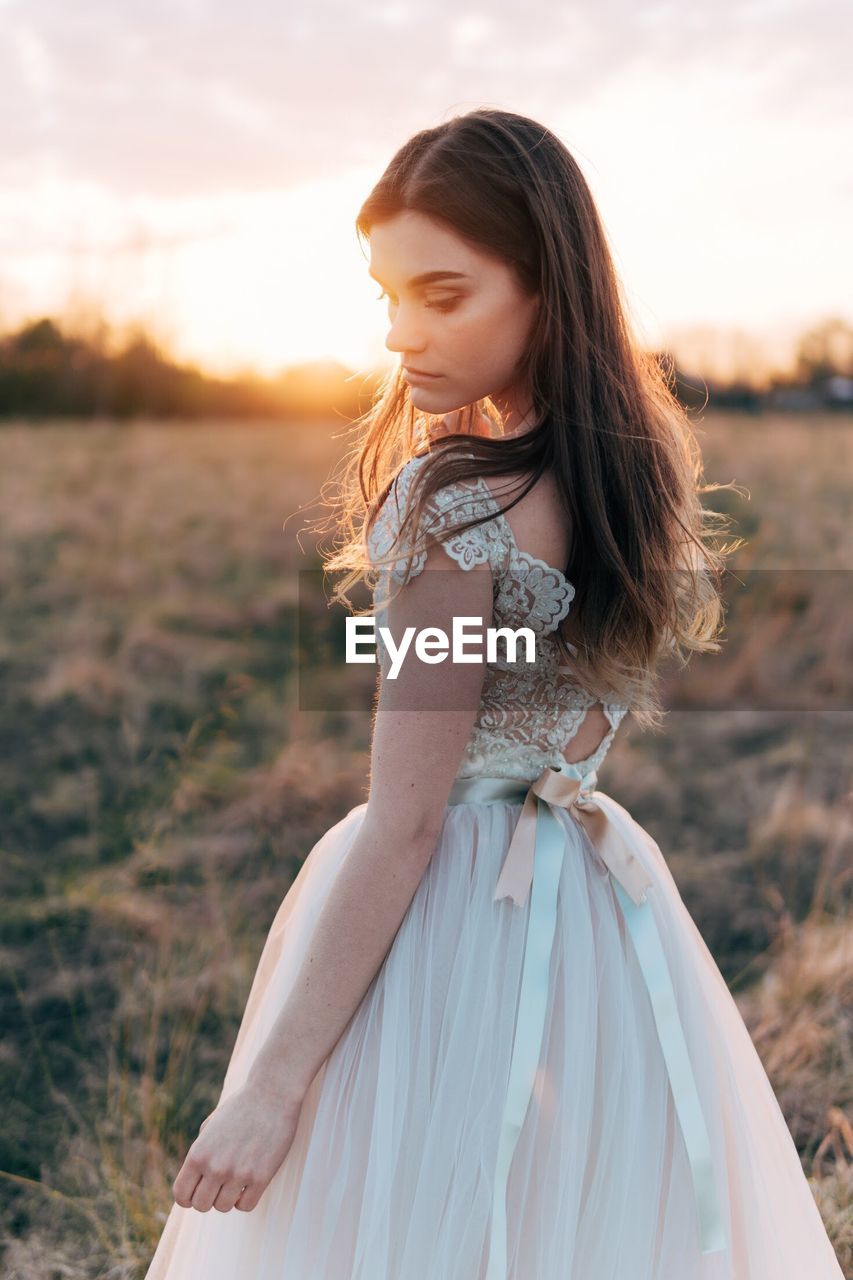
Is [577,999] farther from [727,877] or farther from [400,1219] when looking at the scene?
[727,877]

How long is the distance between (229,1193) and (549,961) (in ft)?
1.23

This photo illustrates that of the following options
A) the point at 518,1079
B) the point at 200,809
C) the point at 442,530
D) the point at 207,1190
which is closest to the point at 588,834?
the point at 518,1079

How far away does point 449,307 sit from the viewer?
112 centimetres

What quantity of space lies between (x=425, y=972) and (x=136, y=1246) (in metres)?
1.23

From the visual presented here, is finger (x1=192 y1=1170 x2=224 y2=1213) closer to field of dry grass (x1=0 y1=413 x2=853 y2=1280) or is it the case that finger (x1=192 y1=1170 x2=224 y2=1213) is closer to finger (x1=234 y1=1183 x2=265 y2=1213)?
finger (x1=234 y1=1183 x2=265 y2=1213)

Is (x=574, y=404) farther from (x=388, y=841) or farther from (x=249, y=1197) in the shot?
(x=249, y=1197)

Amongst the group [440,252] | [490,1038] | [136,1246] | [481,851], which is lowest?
[136,1246]

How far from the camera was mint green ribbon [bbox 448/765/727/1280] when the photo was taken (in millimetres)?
1039

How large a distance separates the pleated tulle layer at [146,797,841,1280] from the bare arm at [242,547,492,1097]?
0.07m

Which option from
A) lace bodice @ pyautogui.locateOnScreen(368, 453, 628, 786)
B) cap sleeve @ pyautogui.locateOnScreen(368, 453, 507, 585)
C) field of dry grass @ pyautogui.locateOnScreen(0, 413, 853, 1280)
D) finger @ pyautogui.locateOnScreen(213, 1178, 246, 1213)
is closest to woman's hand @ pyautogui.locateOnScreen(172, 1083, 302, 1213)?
finger @ pyautogui.locateOnScreen(213, 1178, 246, 1213)

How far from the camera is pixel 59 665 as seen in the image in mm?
5480

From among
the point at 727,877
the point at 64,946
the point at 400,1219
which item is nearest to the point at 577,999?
the point at 400,1219

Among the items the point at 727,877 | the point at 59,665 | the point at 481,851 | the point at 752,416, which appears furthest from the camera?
the point at 752,416

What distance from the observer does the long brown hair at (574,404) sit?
1098 millimetres
